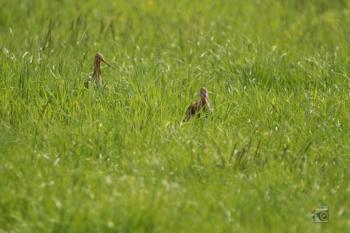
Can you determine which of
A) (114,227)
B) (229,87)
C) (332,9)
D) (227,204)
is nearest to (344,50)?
(229,87)

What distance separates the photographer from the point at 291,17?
25.8 ft

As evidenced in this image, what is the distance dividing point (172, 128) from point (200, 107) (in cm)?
34

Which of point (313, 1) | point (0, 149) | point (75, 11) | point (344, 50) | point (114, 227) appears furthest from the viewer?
point (313, 1)

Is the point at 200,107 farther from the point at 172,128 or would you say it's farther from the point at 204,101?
the point at 172,128

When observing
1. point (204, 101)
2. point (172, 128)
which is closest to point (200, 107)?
point (204, 101)

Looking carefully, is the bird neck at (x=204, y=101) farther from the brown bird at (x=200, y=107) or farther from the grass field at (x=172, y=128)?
the grass field at (x=172, y=128)

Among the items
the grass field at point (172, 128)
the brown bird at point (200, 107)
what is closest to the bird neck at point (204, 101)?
the brown bird at point (200, 107)

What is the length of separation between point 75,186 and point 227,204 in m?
0.86

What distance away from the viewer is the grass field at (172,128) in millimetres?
3977

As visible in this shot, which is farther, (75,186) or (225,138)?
(225,138)

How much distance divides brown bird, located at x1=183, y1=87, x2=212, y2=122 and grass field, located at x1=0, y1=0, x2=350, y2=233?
3.9 inches

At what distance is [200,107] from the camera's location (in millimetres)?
5062

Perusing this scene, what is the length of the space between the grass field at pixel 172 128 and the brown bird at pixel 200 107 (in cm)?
10

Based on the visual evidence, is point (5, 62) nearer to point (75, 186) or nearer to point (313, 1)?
point (75, 186)
